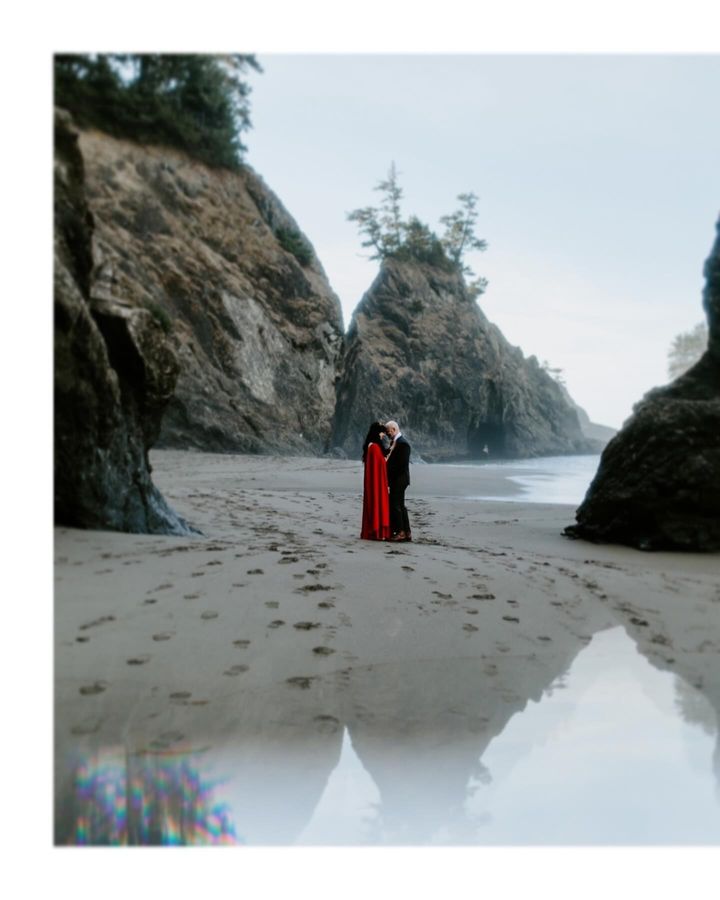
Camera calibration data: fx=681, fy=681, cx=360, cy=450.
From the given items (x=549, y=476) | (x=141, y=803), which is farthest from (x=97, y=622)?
(x=549, y=476)

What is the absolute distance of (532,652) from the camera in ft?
10.3

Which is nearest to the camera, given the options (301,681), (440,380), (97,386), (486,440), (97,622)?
(97,622)

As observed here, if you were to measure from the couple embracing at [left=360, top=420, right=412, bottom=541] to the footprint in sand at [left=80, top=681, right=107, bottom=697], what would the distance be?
8.30 feet

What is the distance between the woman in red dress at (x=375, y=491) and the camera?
4.72 metres

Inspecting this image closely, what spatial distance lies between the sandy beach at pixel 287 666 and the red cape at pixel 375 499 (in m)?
0.83

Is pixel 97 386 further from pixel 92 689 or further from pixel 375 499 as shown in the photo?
pixel 375 499

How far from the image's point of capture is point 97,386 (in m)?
3.13

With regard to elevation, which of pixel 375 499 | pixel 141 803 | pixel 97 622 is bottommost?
pixel 141 803

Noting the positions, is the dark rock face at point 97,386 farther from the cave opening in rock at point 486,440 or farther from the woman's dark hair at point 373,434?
the cave opening in rock at point 486,440

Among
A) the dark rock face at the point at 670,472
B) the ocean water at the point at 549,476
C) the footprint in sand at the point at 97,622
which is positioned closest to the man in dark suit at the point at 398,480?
the ocean water at the point at 549,476

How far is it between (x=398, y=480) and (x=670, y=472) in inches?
90.4

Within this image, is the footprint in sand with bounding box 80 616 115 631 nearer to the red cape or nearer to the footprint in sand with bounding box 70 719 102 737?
the footprint in sand with bounding box 70 719 102 737
